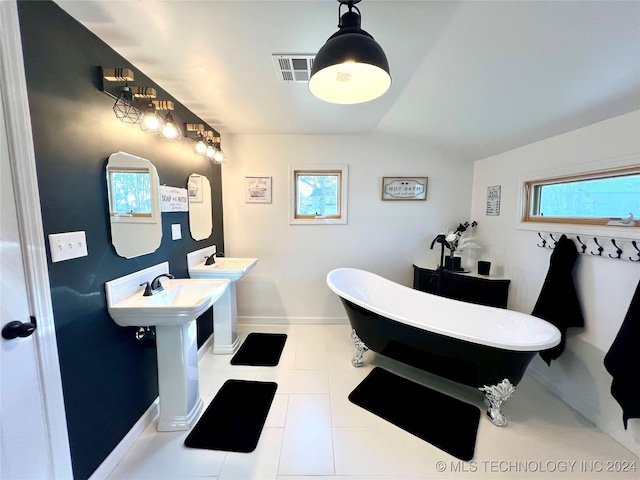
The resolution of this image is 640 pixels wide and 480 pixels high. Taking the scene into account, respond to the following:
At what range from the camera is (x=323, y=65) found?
0.96 m

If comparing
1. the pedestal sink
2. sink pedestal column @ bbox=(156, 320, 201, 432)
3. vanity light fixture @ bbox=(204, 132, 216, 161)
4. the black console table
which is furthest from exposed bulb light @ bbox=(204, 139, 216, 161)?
the black console table

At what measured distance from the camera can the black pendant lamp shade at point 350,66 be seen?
0.92 metres

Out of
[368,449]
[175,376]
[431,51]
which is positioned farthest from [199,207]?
[368,449]

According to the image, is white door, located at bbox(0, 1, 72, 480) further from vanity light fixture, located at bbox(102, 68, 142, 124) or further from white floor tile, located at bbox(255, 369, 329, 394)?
white floor tile, located at bbox(255, 369, 329, 394)

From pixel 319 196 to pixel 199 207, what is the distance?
139 centimetres

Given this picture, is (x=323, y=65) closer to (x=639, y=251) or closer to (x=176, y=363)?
(x=176, y=363)

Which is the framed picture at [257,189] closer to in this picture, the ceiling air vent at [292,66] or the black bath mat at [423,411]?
the ceiling air vent at [292,66]

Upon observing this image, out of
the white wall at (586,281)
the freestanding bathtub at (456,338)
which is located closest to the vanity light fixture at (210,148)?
the freestanding bathtub at (456,338)

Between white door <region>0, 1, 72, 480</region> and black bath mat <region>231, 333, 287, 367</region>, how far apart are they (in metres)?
1.42

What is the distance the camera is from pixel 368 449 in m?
1.50

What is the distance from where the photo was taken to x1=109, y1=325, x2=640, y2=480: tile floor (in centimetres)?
138

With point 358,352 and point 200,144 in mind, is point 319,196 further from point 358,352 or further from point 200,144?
point 358,352

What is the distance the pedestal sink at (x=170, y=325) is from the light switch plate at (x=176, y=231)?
0.32 m

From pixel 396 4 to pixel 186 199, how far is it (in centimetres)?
204
